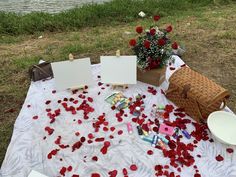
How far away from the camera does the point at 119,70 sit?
2.77 meters

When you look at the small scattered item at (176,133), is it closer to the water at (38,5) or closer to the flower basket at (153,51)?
the flower basket at (153,51)

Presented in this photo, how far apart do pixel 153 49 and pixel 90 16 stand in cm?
241

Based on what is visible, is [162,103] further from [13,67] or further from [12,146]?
[13,67]

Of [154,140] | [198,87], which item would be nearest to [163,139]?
[154,140]

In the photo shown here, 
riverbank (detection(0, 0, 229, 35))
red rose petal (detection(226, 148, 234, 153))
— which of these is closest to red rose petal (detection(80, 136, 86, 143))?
red rose petal (detection(226, 148, 234, 153))

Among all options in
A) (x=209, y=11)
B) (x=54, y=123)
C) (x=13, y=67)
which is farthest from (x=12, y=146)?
(x=209, y=11)

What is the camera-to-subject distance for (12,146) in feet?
7.58

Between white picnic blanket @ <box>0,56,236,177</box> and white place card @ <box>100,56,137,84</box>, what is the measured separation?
0.29 metres

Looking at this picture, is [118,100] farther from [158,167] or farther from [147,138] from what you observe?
[158,167]

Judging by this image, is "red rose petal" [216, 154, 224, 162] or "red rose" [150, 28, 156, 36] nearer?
"red rose petal" [216, 154, 224, 162]

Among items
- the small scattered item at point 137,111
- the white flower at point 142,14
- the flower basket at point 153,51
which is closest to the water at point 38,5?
the white flower at point 142,14

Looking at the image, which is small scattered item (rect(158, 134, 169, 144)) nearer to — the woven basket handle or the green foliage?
the woven basket handle

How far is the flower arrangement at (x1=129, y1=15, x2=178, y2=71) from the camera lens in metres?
2.66

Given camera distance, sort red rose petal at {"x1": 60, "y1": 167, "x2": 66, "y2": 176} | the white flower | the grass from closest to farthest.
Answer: red rose petal at {"x1": 60, "y1": 167, "x2": 66, "y2": 176} → the grass → the white flower
